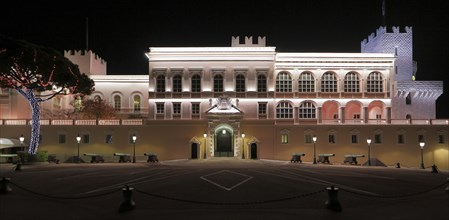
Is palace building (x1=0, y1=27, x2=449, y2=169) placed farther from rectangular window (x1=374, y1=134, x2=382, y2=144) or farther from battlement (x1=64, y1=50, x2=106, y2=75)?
battlement (x1=64, y1=50, x2=106, y2=75)

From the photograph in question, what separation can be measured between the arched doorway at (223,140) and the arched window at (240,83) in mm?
4533

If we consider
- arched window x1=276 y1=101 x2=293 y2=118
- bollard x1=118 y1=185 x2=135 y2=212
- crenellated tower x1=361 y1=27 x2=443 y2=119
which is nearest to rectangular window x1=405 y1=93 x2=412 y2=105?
crenellated tower x1=361 y1=27 x2=443 y2=119

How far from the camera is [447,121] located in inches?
1896

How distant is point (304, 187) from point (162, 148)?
2898 centimetres

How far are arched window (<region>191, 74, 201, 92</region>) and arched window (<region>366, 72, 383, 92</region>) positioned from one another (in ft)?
61.8

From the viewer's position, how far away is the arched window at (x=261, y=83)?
4884 centimetres

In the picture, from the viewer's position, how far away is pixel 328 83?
50469mm

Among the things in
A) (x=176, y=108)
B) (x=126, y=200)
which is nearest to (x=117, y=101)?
(x=176, y=108)

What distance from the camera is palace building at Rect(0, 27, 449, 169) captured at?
47375 millimetres

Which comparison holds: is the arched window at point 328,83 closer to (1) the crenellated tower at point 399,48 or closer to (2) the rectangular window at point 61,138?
(1) the crenellated tower at point 399,48

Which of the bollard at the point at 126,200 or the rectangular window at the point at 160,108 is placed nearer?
the bollard at the point at 126,200

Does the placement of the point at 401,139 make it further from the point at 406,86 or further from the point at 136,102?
the point at 136,102

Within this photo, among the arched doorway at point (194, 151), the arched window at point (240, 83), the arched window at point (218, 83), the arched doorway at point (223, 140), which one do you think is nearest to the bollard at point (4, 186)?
the arched doorway at point (194, 151)

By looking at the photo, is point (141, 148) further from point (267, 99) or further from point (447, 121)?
point (447, 121)
